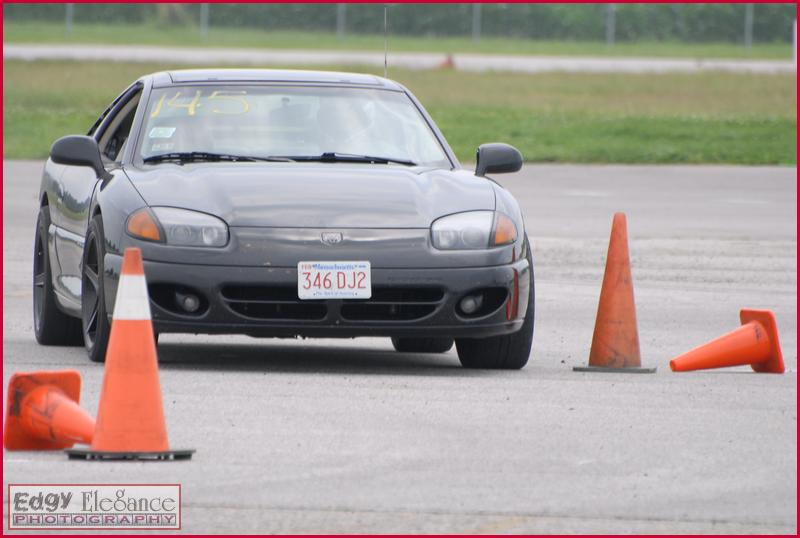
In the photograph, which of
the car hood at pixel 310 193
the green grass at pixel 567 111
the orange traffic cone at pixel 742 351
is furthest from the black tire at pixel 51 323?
the green grass at pixel 567 111

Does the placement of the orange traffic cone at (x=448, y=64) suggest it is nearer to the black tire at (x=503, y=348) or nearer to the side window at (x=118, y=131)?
the side window at (x=118, y=131)

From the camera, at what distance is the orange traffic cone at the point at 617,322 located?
28.5 feet

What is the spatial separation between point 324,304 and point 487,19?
58.0 m

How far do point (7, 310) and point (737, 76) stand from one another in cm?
3605

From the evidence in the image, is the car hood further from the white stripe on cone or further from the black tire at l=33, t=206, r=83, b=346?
the white stripe on cone

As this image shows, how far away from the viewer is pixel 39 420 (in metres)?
6.22

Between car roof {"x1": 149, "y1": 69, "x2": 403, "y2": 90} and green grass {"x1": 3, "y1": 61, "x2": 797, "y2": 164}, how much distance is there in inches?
595

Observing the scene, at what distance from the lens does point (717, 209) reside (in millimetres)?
19156

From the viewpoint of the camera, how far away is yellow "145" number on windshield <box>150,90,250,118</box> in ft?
30.1

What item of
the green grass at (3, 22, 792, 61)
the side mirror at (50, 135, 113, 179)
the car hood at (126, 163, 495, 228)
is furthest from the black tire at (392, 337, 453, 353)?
the green grass at (3, 22, 792, 61)

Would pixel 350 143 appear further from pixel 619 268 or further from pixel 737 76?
pixel 737 76

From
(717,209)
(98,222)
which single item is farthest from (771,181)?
(98,222)

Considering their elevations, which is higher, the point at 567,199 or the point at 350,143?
the point at 350,143

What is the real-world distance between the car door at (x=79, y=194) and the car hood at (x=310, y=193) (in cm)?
43
